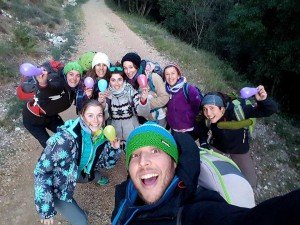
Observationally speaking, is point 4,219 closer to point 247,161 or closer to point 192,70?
point 247,161

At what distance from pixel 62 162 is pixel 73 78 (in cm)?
164

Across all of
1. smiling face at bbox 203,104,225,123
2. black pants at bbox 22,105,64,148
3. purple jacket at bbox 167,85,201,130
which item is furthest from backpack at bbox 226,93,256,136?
black pants at bbox 22,105,64,148

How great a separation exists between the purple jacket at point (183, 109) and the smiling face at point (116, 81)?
2.59 feet

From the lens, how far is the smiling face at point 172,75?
4366mm

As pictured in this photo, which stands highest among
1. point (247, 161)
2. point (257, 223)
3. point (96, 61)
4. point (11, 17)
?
point (257, 223)

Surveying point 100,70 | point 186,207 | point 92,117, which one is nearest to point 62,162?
point 92,117

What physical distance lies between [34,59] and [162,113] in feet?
21.7

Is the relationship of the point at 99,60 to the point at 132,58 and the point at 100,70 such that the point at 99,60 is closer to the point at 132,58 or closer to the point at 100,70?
the point at 100,70

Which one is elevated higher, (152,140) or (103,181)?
(152,140)

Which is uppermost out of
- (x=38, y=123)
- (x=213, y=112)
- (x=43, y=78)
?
(x=213, y=112)

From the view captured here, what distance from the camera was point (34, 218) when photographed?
4496 millimetres

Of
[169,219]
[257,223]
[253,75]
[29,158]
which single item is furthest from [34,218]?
[253,75]

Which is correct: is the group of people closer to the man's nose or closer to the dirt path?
the man's nose

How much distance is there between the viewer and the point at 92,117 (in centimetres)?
346
